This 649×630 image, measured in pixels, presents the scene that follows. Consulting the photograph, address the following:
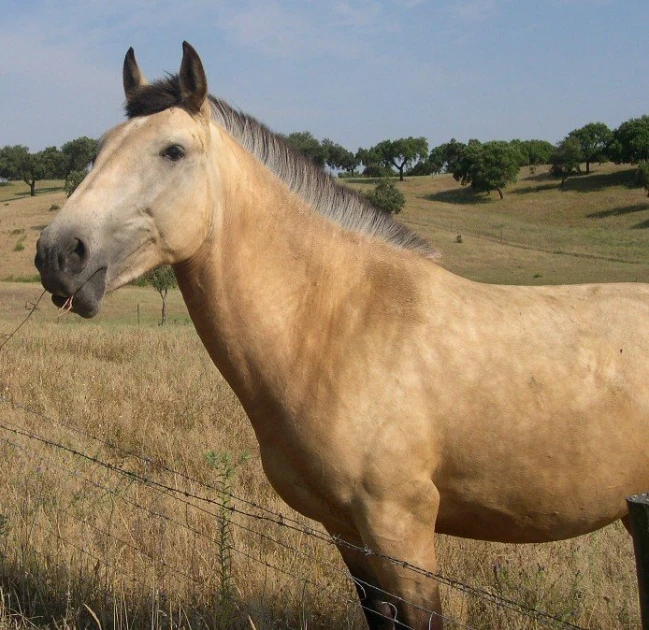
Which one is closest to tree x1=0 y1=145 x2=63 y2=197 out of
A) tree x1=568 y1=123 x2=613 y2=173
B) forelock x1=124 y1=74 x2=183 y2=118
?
tree x1=568 y1=123 x2=613 y2=173

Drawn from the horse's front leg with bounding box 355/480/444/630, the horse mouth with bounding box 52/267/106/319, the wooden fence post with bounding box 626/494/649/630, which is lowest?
the horse's front leg with bounding box 355/480/444/630

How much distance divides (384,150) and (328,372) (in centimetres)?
9750

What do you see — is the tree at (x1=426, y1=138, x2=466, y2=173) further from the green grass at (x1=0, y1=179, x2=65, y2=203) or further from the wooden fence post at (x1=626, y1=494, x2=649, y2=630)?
the wooden fence post at (x1=626, y1=494, x2=649, y2=630)

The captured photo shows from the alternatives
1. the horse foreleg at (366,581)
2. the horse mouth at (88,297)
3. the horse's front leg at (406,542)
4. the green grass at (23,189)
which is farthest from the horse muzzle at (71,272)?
the green grass at (23,189)

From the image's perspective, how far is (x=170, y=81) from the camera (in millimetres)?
3064

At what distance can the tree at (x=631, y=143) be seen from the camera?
68938 mm

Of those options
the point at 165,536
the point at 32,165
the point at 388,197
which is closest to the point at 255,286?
the point at 165,536

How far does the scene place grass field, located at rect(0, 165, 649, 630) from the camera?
395cm

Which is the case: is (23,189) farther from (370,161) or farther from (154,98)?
(154,98)

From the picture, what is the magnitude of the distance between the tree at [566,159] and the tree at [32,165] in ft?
172

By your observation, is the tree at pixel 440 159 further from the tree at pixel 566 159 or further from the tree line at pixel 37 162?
the tree line at pixel 37 162

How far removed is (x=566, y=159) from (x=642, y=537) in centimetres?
7846

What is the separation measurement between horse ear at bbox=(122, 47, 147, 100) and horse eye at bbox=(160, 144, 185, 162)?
56cm

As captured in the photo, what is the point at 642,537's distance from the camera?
213 centimetres
